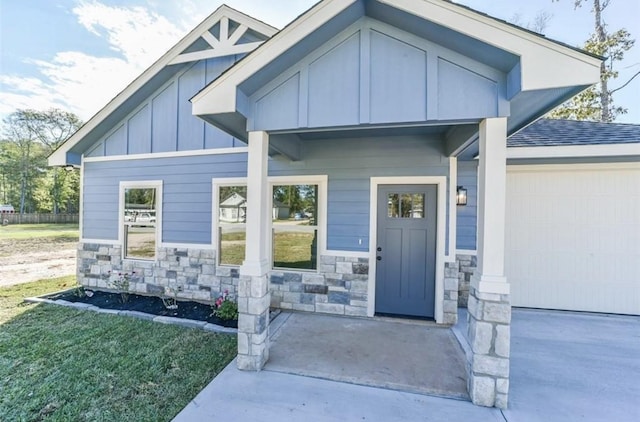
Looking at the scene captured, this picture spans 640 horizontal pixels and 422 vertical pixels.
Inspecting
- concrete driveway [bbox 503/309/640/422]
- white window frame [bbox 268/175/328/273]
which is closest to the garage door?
concrete driveway [bbox 503/309/640/422]

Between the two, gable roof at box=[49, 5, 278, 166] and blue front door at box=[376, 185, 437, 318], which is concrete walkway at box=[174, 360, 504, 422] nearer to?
blue front door at box=[376, 185, 437, 318]

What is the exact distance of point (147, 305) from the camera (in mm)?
5031

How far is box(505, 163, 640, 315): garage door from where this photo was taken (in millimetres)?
4539

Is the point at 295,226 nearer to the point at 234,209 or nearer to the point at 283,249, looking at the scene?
the point at 283,249

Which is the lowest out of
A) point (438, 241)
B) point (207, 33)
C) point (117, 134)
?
point (438, 241)

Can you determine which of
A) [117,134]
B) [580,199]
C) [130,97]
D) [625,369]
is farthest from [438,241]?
[117,134]

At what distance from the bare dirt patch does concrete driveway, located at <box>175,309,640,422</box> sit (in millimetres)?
7216

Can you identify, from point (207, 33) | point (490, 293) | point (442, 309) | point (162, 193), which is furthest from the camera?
point (162, 193)

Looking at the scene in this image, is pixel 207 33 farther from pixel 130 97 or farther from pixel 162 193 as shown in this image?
pixel 162 193

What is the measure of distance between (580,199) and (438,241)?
2724mm

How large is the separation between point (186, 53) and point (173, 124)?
1.37 metres

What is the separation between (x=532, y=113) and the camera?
109 inches

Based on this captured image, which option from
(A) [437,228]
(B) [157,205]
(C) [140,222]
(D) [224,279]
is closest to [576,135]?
(A) [437,228]

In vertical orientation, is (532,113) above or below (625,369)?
above
